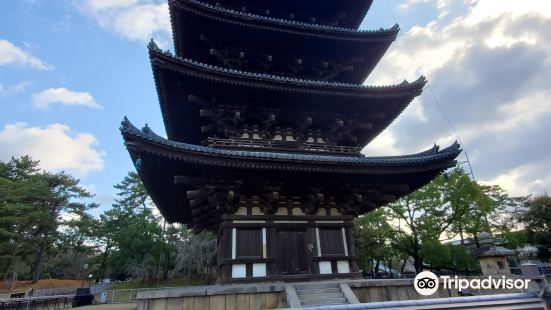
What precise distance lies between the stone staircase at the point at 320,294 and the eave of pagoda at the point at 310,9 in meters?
12.4

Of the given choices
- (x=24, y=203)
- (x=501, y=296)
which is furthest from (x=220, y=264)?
(x=24, y=203)

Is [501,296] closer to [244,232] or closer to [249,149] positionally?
[244,232]

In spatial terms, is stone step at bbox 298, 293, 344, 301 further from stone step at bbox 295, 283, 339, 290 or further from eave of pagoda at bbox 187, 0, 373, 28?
eave of pagoda at bbox 187, 0, 373, 28

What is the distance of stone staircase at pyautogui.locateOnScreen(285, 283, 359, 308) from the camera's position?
8086 mm

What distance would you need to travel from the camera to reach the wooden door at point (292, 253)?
388 inches

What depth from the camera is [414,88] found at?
466 inches

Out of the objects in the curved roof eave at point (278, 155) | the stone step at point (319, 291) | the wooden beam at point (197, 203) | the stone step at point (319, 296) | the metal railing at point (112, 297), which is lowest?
the metal railing at point (112, 297)

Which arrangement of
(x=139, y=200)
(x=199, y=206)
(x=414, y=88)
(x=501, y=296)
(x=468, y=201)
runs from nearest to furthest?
(x=501, y=296) → (x=199, y=206) → (x=414, y=88) → (x=468, y=201) → (x=139, y=200)

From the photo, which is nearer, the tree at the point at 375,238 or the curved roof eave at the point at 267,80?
the curved roof eave at the point at 267,80

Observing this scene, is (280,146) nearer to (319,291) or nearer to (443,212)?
(319,291)

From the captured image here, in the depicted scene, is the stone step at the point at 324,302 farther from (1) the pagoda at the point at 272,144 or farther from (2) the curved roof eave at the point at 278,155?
(2) the curved roof eave at the point at 278,155

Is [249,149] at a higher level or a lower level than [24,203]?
lower

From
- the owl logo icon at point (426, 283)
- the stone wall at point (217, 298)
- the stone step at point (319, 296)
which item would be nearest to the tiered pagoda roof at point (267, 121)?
the stone wall at point (217, 298)

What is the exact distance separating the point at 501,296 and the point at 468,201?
1340 inches
